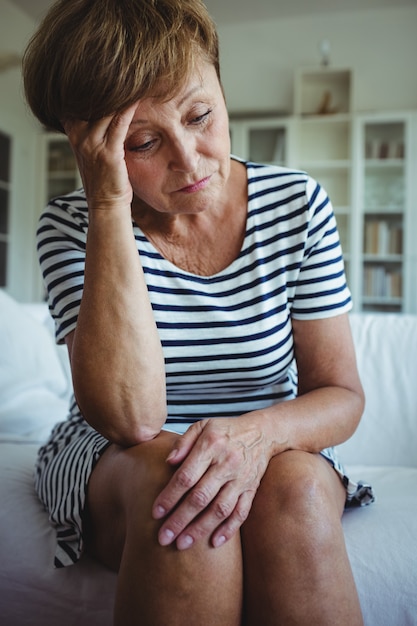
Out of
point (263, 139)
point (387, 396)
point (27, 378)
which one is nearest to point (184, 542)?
point (387, 396)

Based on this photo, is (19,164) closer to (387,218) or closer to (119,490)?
(387,218)

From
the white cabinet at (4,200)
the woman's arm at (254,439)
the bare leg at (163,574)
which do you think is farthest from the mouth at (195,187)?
the white cabinet at (4,200)

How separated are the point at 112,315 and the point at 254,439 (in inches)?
9.3

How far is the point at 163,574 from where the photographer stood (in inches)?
26.0

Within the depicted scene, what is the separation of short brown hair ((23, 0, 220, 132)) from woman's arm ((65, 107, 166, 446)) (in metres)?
0.03

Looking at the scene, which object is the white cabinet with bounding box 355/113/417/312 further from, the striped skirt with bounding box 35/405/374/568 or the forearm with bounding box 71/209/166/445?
the forearm with bounding box 71/209/166/445

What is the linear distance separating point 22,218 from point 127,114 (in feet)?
16.1

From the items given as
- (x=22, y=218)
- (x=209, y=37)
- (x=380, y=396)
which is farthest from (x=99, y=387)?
(x=22, y=218)

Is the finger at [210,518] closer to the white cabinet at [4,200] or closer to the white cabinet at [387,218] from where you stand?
the white cabinet at [387,218]

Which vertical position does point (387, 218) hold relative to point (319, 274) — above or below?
above

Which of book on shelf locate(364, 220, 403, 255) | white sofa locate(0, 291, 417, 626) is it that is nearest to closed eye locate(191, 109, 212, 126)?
white sofa locate(0, 291, 417, 626)

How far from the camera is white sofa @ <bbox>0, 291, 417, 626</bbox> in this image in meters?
0.86

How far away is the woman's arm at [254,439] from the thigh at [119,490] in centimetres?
2

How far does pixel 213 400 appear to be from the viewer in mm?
975
